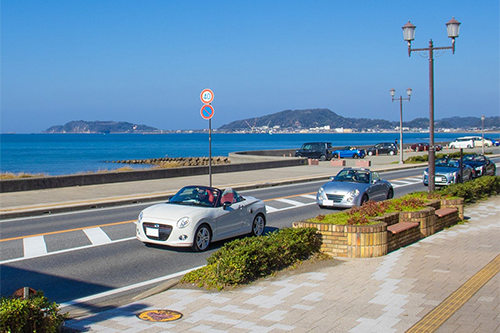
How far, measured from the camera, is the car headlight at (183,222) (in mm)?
11664

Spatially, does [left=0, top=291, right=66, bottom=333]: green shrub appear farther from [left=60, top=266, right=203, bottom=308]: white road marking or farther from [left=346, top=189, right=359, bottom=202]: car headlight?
[left=346, top=189, right=359, bottom=202]: car headlight

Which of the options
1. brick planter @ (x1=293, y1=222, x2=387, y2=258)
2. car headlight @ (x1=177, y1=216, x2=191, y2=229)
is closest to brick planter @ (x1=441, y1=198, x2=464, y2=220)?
brick planter @ (x1=293, y1=222, x2=387, y2=258)

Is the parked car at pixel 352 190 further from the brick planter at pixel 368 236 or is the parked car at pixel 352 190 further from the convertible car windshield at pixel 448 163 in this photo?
the convertible car windshield at pixel 448 163

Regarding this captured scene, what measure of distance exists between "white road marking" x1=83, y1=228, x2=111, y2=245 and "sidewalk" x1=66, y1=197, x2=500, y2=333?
200 inches

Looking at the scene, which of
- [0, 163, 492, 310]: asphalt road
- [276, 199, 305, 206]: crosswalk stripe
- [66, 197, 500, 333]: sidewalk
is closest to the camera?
[66, 197, 500, 333]: sidewalk

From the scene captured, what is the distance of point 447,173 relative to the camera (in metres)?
26.4

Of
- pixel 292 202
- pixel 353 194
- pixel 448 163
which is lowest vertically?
pixel 292 202

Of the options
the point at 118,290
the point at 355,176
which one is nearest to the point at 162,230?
the point at 118,290

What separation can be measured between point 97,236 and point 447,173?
1813 centimetres

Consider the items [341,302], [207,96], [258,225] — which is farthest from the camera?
[207,96]

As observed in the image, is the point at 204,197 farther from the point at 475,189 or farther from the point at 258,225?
the point at 475,189

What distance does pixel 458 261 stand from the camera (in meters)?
10.1

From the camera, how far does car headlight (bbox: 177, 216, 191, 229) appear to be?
1166 cm

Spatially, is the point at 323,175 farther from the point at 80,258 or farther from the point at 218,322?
the point at 218,322
